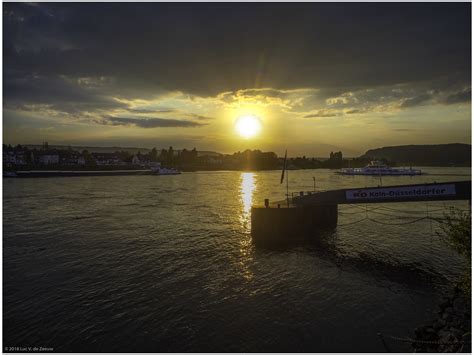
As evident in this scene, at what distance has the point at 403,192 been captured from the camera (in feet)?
90.7

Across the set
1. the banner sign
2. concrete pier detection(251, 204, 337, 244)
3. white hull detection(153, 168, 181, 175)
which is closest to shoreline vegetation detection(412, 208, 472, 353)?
the banner sign

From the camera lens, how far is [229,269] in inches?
950

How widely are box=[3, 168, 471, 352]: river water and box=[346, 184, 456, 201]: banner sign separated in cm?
494

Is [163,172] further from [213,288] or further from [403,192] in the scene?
[213,288]

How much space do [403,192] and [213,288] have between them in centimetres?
1848

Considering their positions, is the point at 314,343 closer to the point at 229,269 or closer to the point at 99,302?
the point at 229,269

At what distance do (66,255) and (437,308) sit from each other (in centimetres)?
2774

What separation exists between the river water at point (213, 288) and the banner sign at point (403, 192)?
494cm

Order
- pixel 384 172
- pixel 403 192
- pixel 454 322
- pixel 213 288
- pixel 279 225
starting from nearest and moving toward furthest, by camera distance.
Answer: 1. pixel 454 322
2. pixel 213 288
3. pixel 403 192
4. pixel 279 225
5. pixel 384 172

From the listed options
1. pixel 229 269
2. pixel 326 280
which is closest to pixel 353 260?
pixel 326 280

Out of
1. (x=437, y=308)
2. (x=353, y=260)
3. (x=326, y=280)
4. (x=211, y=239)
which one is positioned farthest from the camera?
(x=211, y=239)

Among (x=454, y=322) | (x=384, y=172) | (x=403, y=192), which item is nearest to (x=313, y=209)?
(x=403, y=192)

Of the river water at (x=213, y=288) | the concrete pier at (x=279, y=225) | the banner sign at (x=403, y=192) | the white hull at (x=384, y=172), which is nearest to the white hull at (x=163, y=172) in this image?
the white hull at (x=384, y=172)

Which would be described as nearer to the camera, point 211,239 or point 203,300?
point 203,300
